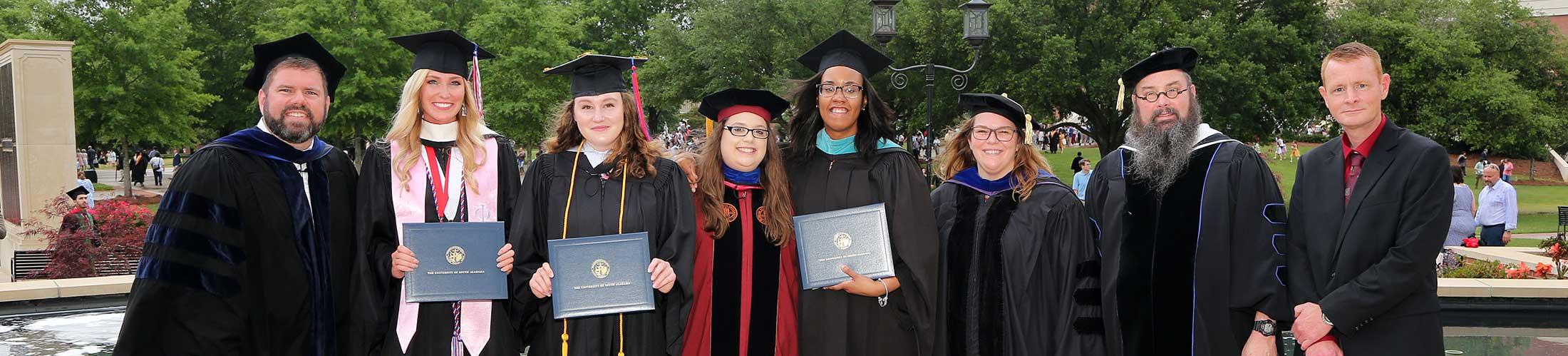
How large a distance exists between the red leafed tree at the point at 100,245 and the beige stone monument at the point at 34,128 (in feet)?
9.05

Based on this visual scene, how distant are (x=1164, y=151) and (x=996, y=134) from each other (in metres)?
0.67

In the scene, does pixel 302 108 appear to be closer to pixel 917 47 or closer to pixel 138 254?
pixel 138 254

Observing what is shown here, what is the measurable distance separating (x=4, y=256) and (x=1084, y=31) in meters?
21.4

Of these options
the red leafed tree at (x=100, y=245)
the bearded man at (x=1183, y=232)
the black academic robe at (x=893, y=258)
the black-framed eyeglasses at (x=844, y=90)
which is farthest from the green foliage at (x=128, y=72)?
the bearded man at (x=1183, y=232)

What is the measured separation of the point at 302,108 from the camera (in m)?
4.00

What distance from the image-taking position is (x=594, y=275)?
12.6 feet

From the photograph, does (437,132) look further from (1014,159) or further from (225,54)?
(225,54)

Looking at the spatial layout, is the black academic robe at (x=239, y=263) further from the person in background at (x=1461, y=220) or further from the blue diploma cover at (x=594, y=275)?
the person in background at (x=1461, y=220)

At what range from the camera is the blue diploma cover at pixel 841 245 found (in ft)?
13.9

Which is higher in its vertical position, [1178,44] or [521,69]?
[521,69]

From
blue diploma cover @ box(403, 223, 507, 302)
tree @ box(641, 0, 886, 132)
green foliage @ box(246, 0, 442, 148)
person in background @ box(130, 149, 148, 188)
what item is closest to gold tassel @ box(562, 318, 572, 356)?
blue diploma cover @ box(403, 223, 507, 302)

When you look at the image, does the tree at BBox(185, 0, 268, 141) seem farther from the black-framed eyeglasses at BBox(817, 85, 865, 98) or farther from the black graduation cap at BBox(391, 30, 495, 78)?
the black-framed eyeglasses at BBox(817, 85, 865, 98)

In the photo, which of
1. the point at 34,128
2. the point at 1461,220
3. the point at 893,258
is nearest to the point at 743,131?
the point at 893,258

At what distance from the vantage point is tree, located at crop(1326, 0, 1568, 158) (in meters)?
25.2
